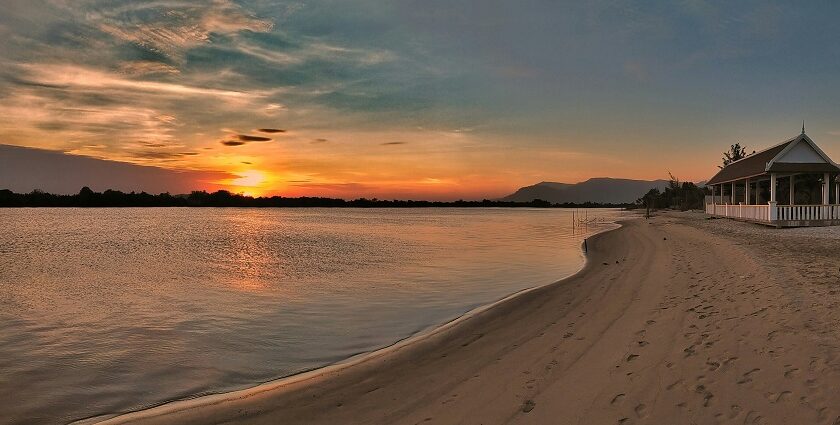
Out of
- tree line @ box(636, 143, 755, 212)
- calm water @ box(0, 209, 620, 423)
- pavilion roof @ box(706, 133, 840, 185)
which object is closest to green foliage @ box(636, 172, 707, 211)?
tree line @ box(636, 143, 755, 212)

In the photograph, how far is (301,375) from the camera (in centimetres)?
688

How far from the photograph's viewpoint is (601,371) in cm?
575

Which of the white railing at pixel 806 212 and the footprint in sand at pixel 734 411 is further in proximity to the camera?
the white railing at pixel 806 212

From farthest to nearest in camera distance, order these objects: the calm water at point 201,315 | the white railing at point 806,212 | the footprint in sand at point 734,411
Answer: the white railing at point 806,212 < the calm water at point 201,315 < the footprint in sand at point 734,411

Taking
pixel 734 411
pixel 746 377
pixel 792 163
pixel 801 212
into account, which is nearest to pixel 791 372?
pixel 746 377

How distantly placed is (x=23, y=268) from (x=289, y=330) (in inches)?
714

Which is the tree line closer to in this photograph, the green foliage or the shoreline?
the green foliage

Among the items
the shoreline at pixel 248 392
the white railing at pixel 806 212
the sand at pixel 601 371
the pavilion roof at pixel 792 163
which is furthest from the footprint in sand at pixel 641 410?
the pavilion roof at pixel 792 163

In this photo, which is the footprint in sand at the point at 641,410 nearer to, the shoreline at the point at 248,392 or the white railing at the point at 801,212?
the shoreline at the point at 248,392

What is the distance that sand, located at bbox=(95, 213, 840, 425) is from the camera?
4.68 m

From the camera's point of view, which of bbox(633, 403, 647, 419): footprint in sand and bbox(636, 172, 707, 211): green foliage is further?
bbox(636, 172, 707, 211): green foliage

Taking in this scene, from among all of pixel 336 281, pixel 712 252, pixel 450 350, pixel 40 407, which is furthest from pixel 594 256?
pixel 40 407

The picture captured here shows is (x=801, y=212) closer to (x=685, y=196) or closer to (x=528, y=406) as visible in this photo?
(x=528, y=406)

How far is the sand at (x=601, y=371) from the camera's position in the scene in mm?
4680
